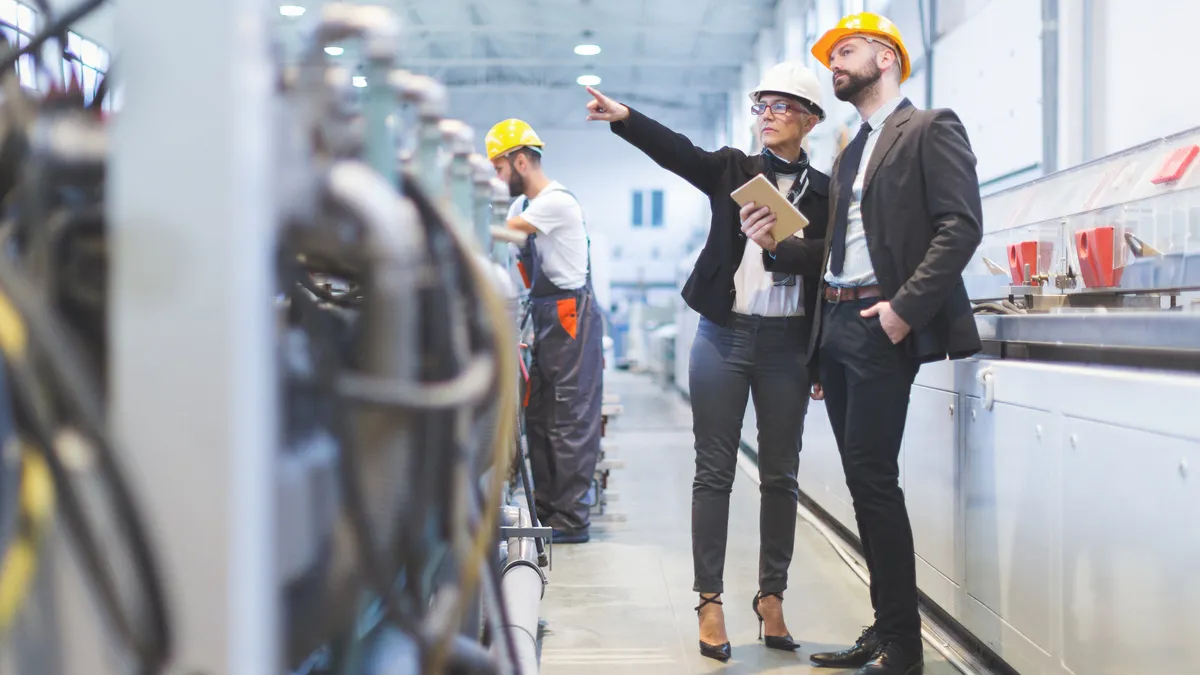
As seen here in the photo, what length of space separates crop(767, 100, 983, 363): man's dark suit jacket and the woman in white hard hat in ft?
0.82

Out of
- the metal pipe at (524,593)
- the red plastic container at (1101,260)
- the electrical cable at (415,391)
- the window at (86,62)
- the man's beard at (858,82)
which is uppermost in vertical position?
the man's beard at (858,82)

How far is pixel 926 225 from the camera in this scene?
6.43ft

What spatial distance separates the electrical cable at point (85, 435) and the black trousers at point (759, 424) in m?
1.70

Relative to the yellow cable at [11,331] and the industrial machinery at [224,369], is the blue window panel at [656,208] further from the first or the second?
the yellow cable at [11,331]

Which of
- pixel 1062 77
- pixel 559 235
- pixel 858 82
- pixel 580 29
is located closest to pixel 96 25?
pixel 858 82

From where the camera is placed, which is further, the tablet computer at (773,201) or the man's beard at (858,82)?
the man's beard at (858,82)

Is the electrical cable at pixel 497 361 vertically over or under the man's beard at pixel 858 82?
under

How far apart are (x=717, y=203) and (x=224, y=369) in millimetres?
1798

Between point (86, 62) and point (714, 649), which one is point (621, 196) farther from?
point (86, 62)

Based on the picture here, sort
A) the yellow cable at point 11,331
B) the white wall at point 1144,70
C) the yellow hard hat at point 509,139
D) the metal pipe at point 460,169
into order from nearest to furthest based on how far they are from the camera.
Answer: the yellow cable at point 11,331
the metal pipe at point 460,169
the white wall at point 1144,70
the yellow hard hat at point 509,139

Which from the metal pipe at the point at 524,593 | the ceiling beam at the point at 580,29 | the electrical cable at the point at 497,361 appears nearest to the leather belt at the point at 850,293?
the metal pipe at the point at 524,593

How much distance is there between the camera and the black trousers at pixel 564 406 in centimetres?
342

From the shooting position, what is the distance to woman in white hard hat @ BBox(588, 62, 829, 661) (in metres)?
2.24

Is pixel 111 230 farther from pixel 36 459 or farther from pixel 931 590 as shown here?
pixel 931 590
